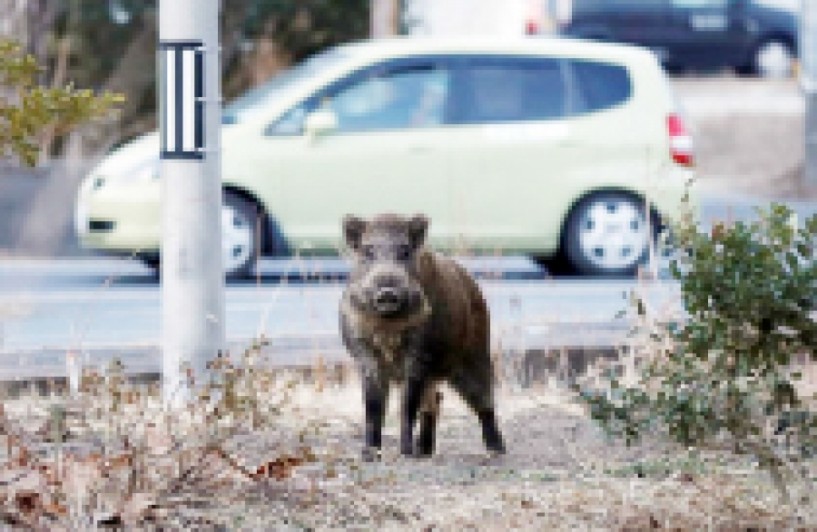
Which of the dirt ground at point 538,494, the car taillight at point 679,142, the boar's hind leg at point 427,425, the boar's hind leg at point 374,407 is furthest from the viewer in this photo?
the car taillight at point 679,142

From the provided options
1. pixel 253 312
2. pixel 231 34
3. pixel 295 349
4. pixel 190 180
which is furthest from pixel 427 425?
pixel 231 34

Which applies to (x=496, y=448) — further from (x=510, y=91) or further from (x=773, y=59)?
(x=773, y=59)

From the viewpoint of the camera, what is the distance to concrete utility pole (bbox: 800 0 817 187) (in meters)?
21.2

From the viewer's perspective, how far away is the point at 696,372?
618 centimetres

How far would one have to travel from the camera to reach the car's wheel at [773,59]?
32875 mm

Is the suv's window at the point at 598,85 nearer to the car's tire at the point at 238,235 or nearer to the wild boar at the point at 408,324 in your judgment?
the car's tire at the point at 238,235

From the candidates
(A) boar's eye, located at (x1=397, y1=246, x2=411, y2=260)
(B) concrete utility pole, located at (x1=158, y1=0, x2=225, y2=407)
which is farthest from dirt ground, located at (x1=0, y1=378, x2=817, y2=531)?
(B) concrete utility pole, located at (x1=158, y1=0, x2=225, y2=407)

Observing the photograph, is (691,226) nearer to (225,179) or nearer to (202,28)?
(202,28)

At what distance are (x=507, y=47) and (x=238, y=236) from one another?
259 cm

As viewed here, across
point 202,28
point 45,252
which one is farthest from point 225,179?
point 202,28

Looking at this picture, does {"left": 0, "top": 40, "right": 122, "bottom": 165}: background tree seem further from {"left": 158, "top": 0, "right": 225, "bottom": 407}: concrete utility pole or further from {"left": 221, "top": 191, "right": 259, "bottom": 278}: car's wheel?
{"left": 221, "top": 191, "right": 259, "bottom": 278}: car's wheel

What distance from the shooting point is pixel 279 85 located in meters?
14.5

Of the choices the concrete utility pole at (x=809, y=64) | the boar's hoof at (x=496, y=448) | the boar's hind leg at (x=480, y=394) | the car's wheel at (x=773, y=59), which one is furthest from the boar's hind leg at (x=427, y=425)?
the car's wheel at (x=773, y=59)

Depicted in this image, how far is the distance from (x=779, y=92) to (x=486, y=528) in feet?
88.3
